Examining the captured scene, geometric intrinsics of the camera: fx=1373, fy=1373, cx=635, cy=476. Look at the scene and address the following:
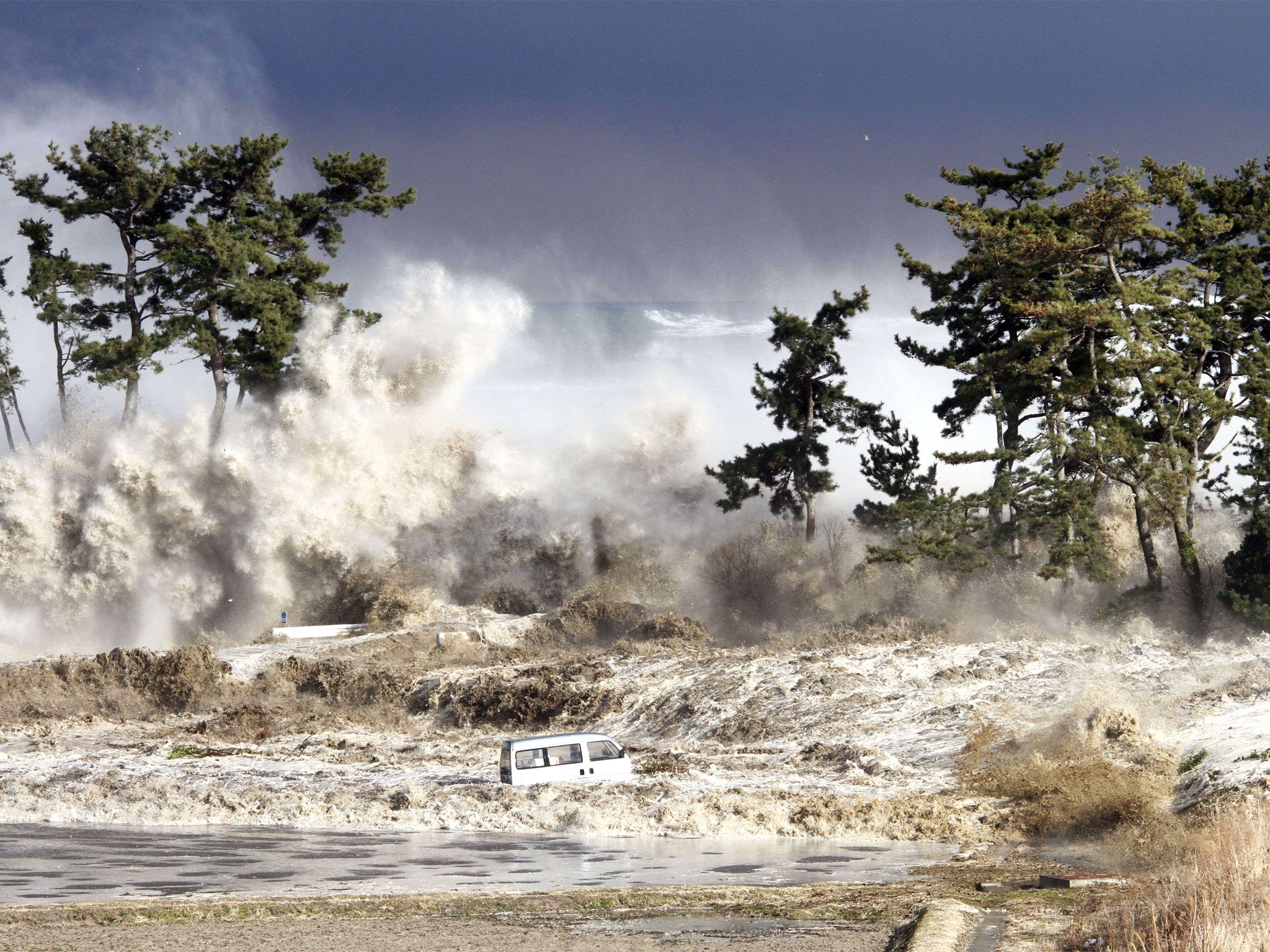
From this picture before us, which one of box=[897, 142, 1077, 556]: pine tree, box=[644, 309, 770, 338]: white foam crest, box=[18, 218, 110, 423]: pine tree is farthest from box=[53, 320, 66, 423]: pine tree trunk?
box=[644, 309, 770, 338]: white foam crest

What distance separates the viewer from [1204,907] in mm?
9328

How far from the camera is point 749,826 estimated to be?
19719mm

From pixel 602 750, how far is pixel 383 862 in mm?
6518

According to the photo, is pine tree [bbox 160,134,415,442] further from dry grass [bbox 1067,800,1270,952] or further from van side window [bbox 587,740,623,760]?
dry grass [bbox 1067,800,1270,952]

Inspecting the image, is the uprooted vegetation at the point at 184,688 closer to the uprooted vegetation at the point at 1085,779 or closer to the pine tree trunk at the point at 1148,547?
the uprooted vegetation at the point at 1085,779

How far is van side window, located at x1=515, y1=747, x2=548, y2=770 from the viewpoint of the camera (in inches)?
894

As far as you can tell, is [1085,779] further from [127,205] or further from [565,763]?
[127,205]

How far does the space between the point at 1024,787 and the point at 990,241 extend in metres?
18.8

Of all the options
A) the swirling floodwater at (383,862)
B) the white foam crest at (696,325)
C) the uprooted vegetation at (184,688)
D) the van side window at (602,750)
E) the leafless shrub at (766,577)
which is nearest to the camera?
the swirling floodwater at (383,862)

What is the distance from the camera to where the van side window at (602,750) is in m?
23.0

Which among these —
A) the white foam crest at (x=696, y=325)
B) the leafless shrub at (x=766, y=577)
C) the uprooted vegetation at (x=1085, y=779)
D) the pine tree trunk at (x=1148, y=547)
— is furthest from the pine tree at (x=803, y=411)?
the white foam crest at (x=696, y=325)

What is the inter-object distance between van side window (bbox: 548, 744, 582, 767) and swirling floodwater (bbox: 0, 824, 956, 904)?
9.00 ft

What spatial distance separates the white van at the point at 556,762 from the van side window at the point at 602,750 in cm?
2

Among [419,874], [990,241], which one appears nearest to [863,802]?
[419,874]
